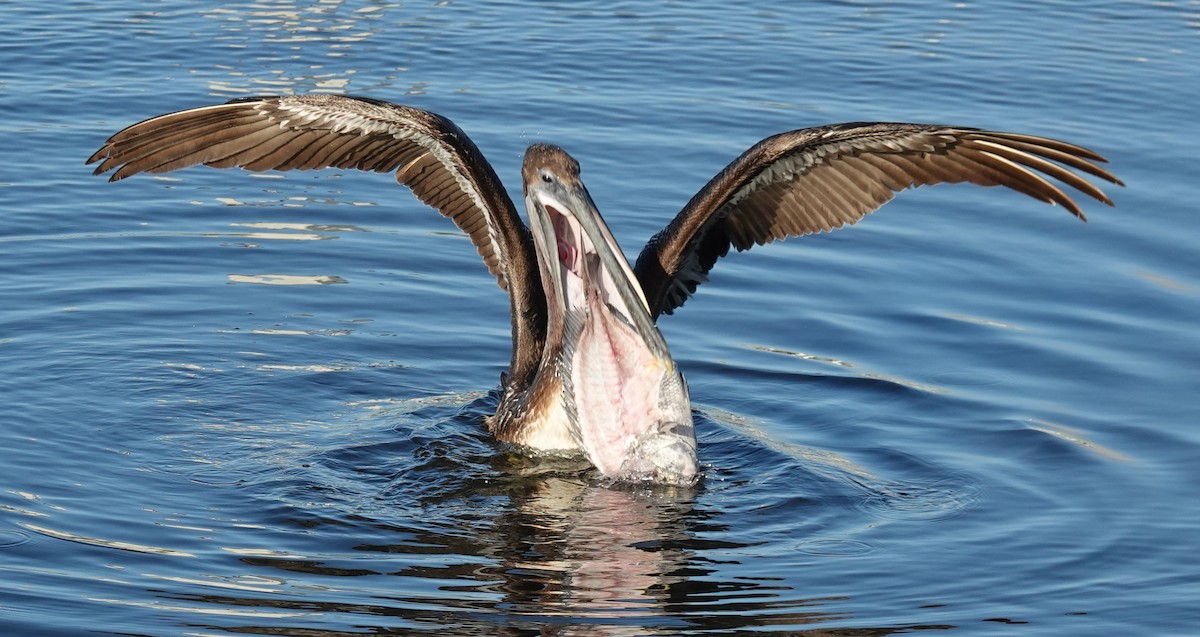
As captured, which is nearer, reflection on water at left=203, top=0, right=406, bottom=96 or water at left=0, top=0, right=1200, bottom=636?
water at left=0, top=0, right=1200, bottom=636

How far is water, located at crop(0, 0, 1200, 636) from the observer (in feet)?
20.1

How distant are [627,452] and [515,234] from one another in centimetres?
125

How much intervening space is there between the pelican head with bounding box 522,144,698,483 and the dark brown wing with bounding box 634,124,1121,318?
82 centimetres

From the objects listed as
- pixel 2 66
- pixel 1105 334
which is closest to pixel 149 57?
pixel 2 66

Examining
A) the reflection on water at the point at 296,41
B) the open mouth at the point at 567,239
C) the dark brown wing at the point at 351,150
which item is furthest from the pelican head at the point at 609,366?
the reflection on water at the point at 296,41

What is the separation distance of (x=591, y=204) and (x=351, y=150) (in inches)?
73.1

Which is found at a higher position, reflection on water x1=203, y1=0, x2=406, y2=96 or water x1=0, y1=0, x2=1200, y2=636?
reflection on water x1=203, y1=0, x2=406, y2=96

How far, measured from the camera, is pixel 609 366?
746cm

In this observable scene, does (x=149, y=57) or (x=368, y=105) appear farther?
(x=149, y=57)

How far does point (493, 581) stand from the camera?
615 centimetres

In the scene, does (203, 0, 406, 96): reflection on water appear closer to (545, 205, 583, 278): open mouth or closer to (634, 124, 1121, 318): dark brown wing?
(634, 124, 1121, 318): dark brown wing

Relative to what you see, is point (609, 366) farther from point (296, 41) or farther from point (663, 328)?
point (296, 41)

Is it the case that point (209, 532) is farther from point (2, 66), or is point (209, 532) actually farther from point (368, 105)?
point (2, 66)

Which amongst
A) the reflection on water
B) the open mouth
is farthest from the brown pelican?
the reflection on water
